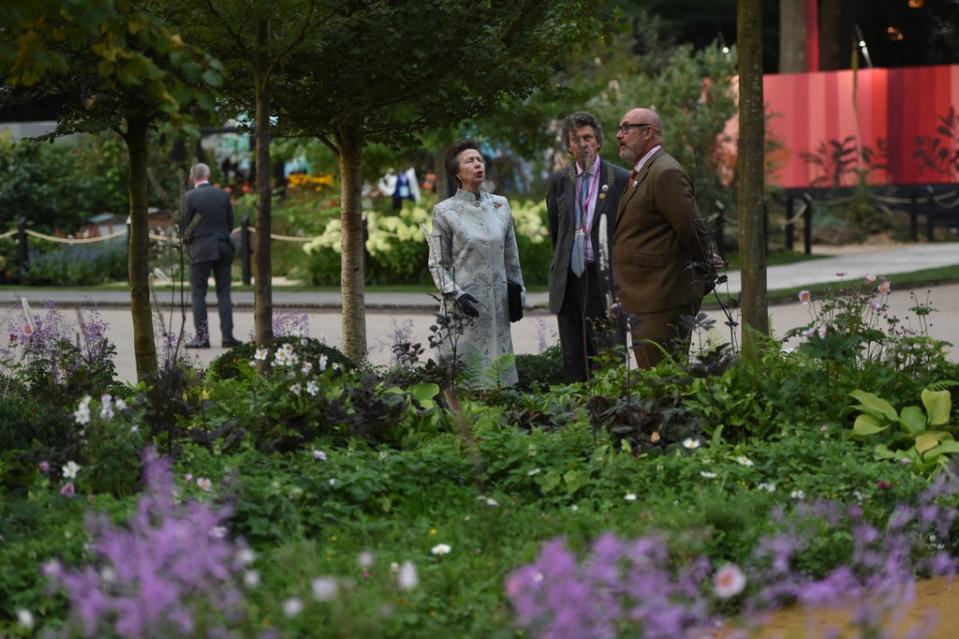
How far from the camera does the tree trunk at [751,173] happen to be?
911 cm

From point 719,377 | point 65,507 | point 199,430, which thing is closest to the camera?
point 65,507

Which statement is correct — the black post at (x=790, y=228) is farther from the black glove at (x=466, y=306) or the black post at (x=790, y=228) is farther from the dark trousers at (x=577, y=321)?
the black glove at (x=466, y=306)

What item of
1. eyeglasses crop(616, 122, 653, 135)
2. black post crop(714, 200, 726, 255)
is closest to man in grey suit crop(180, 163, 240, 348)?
black post crop(714, 200, 726, 255)

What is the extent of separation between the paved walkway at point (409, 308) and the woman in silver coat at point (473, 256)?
232 cm

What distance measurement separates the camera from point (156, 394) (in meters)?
6.77

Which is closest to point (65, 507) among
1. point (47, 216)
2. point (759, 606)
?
point (759, 606)

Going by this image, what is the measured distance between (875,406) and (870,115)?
2605 centimetres

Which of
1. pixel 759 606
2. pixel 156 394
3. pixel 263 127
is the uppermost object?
pixel 263 127

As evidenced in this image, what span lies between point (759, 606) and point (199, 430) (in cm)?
257

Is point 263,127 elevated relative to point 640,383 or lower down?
elevated

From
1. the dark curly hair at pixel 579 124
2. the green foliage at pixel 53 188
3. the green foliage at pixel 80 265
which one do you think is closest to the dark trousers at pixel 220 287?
the dark curly hair at pixel 579 124

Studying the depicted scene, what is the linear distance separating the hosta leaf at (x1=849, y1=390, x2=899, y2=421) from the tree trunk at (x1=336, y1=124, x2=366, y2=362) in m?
4.66

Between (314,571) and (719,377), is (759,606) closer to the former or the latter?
(314,571)

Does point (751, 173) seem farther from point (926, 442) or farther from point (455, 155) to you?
point (926, 442)
